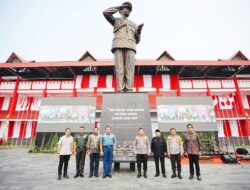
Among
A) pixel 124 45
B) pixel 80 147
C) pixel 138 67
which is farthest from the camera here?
pixel 138 67

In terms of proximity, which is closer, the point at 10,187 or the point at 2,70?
the point at 10,187

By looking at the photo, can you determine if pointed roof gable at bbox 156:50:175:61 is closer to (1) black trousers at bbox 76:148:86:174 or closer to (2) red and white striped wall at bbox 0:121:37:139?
(1) black trousers at bbox 76:148:86:174

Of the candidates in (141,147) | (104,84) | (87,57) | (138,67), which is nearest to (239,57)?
(138,67)

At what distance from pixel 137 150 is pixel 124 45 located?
283 centimetres

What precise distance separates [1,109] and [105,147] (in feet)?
52.0

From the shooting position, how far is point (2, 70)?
1480cm

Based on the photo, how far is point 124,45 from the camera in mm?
4707

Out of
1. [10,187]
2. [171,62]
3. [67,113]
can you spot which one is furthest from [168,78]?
[10,187]

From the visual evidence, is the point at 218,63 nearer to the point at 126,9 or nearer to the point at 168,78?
the point at 168,78

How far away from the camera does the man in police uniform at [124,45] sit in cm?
471

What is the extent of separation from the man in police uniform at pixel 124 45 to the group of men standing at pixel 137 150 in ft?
4.90

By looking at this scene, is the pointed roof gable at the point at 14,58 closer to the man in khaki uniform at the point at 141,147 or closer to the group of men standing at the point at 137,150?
the group of men standing at the point at 137,150

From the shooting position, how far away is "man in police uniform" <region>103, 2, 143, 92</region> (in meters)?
4.71

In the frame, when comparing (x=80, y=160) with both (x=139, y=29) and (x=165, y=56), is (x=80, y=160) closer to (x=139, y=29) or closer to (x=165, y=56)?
(x=139, y=29)
